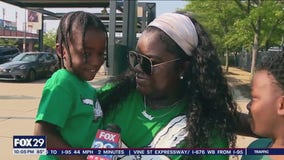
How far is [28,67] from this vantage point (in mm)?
19594

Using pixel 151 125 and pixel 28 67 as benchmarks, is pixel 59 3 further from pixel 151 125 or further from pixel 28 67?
pixel 151 125

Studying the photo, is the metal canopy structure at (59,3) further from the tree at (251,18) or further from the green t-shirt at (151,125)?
the green t-shirt at (151,125)

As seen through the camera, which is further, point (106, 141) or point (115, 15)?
A: point (115, 15)

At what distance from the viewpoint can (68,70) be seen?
199cm

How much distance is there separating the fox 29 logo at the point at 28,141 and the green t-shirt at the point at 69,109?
→ 0.08 meters

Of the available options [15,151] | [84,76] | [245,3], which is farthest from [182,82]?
[245,3]

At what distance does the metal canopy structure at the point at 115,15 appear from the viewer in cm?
442

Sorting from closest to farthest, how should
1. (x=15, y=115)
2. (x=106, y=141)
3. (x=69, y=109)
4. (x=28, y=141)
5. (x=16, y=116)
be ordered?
1. (x=106, y=141)
2. (x=28, y=141)
3. (x=69, y=109)
4. (x=16, y=116)
5. (x=15, y=115)

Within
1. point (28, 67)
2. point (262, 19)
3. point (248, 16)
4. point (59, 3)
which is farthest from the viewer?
point (59, 3)

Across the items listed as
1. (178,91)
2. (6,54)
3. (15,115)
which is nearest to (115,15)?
(178,91)

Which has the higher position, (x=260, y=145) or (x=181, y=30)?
→ (x=181, y=30)

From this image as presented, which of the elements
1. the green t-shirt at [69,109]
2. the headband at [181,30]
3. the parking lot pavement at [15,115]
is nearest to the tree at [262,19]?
the parking lot pavement at [15,115]

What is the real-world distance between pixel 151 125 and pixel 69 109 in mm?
345

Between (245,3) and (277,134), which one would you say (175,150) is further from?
(245,3)
